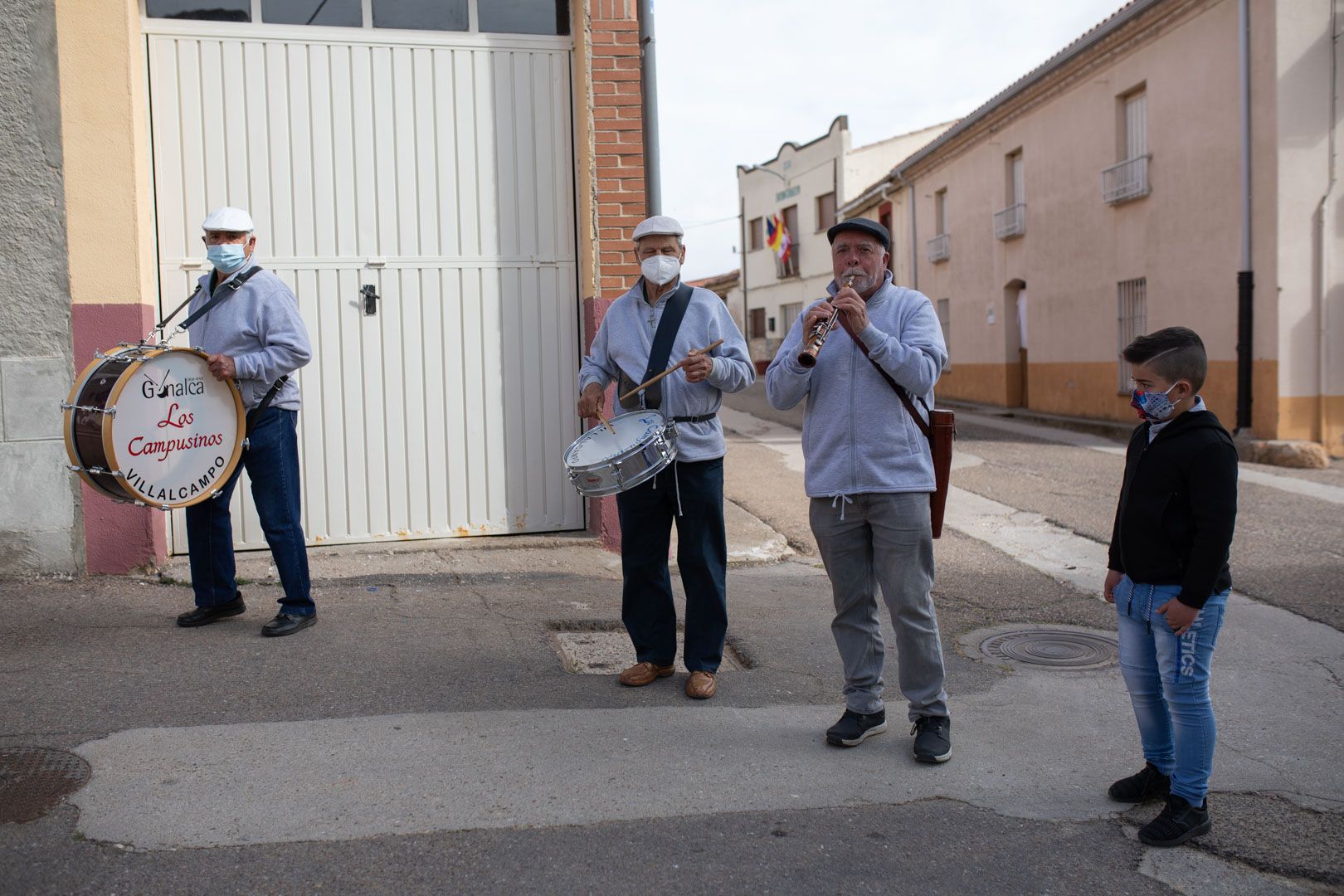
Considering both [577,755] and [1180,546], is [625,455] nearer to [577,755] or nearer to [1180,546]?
[577,755]

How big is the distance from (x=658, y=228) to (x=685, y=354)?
1.70ft

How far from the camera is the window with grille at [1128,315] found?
1702 cm

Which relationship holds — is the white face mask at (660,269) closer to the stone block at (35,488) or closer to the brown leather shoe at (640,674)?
the brown leather shoe at (640,674)

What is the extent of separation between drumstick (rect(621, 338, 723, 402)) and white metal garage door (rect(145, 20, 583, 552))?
9.35 feet

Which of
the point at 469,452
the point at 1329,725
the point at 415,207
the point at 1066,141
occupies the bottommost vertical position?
the point at 1329,725

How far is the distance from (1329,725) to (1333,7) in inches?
460

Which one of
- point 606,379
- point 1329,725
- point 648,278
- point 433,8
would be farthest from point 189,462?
point 1329,725

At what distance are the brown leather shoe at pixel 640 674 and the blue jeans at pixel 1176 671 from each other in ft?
6.26

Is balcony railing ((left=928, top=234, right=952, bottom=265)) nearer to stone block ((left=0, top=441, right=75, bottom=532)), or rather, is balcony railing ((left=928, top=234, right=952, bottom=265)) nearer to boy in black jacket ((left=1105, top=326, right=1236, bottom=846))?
stone block ((left=0, top=441, right=75, bottom=532))

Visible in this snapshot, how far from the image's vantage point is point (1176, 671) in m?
3.47

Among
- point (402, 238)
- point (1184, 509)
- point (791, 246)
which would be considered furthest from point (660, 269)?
point (791, 246)

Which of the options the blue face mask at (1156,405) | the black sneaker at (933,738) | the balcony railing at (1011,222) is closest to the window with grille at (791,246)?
the balcony railing at (1011,222)

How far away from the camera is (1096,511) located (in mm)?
9516

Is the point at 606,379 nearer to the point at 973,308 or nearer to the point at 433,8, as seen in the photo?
the point at 433,8
